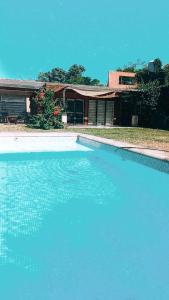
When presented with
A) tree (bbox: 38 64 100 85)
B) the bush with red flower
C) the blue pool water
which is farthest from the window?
tree (bbox: 38 64 100 85)

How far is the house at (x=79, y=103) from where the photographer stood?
23.6 metres

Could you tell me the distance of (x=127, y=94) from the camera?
2564 cm

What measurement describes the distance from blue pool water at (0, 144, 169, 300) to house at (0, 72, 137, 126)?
12.8m

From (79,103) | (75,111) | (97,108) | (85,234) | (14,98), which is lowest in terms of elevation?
(85,234)

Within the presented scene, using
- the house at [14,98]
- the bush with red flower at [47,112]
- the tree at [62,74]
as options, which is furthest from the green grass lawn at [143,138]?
the tree at [62,74]

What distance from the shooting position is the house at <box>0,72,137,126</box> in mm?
23638

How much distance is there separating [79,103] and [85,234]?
19.9m

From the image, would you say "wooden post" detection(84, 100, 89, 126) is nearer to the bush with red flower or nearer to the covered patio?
the covered patio

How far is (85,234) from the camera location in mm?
6484

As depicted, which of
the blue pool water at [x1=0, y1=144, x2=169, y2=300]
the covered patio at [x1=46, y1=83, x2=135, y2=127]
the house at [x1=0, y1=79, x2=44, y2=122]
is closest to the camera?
the blue pool water at [x1=0, y1=144, x2=169, y2=300]

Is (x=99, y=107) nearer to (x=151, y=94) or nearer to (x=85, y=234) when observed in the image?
(x=151, y=94)

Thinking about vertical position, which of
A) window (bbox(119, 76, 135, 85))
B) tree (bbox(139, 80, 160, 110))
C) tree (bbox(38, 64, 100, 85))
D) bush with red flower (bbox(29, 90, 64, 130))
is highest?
tree (bbox(38, 64, 100, 85))

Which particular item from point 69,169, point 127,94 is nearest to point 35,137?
point 69,169

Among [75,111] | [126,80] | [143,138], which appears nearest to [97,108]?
[75,111]
